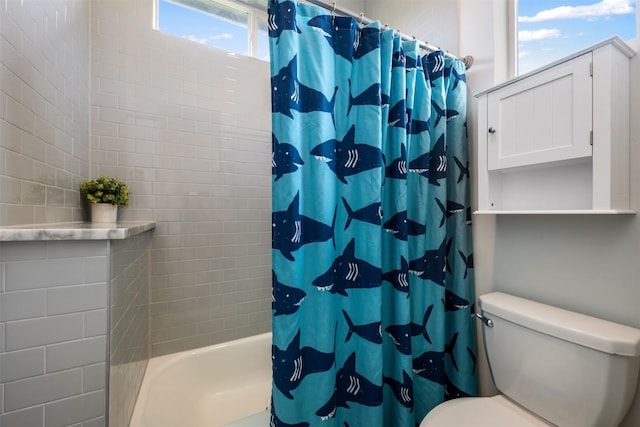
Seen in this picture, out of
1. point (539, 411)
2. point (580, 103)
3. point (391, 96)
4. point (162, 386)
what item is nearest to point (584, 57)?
point (580, 103)

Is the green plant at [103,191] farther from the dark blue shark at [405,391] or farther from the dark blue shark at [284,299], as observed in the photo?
the dark blue shark at [405,391]

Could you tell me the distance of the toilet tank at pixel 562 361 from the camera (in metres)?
0.78

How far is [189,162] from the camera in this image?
1623 millimetres

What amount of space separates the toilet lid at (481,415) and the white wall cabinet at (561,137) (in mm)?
723

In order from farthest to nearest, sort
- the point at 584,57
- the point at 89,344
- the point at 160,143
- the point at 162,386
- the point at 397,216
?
the point at 160,143, the point at 162,386, the point at 397,216, the point at 584,57, the point at 89,344

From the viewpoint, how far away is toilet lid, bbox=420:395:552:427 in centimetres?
90

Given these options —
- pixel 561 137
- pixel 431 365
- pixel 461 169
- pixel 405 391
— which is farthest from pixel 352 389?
pixel 561 137

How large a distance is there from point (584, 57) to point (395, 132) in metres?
0.62

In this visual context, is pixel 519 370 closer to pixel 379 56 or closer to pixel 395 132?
pixel 395 132

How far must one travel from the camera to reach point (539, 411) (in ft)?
3.05

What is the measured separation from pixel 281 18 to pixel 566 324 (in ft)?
4.50

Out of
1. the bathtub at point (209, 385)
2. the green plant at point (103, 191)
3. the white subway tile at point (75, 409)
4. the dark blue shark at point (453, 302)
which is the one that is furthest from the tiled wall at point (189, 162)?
the dark blue shark at point (453, 302)

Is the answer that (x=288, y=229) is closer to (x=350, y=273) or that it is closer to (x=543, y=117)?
(x=350, y=273)

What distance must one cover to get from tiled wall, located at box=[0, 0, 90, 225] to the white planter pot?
0.08 metres
